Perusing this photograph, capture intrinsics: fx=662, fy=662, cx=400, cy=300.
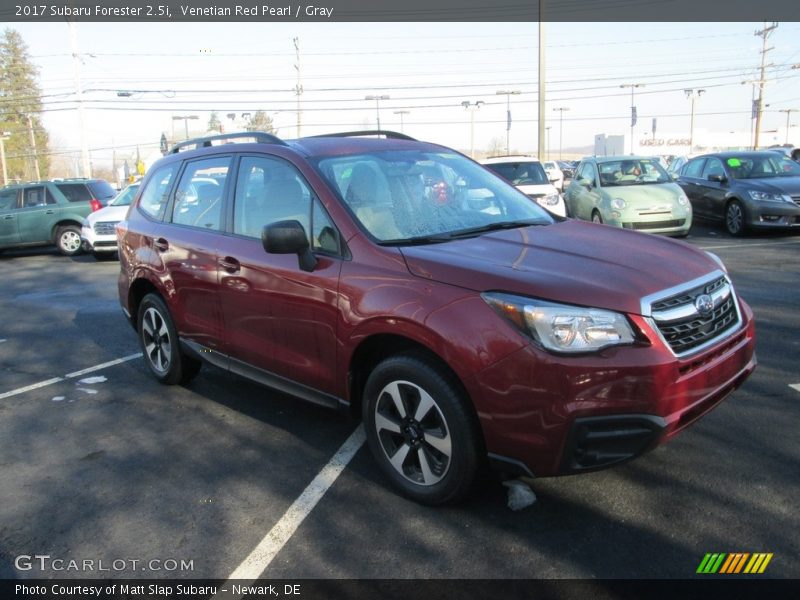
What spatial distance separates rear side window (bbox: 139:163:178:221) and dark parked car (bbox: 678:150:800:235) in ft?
35.6

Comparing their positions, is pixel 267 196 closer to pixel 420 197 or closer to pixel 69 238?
pixel 420 197

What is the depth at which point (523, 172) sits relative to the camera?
45.5 ft

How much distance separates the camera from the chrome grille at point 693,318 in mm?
2904

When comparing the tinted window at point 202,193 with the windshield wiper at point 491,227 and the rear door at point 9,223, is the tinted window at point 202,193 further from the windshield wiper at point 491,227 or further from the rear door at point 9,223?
the rear door at point 9,223

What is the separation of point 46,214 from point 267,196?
1429cm

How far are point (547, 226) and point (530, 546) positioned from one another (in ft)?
6.27

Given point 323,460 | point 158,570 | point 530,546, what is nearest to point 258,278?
point 323,460

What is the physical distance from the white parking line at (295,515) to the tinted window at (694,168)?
41.7 feet

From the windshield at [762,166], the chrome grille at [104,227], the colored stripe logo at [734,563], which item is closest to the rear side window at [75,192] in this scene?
the chrome grille at [104,227]

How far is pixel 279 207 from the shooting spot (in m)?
4.04

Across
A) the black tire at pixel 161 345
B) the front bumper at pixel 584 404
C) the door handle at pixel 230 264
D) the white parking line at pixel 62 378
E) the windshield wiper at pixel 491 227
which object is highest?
the windshield wiper at pixel 491 227

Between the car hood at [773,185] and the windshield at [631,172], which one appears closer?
the car hood at [773,185]

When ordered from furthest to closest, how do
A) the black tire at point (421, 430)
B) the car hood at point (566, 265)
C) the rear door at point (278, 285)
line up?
the rear door at point (278, 285) → the black tire at point (421, 430) → the car hood at point (566, 265)

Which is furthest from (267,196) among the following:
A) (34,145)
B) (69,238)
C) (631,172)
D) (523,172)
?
(34,145)
